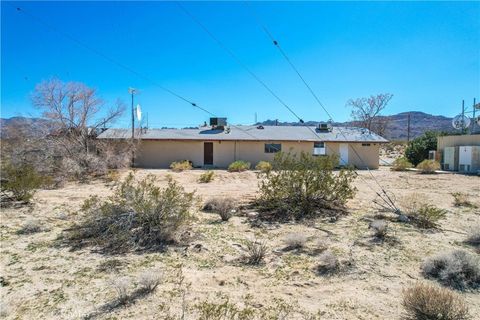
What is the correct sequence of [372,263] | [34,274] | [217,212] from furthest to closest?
[217,212], [372,263], [34,274]

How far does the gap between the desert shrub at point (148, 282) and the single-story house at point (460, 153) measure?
23104mm

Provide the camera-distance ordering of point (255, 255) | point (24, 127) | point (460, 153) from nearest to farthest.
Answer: point (255, 255) < point (24, 127) < point (460, 153)

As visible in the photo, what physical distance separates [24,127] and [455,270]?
18281 mm

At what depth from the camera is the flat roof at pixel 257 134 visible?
24.7 metres

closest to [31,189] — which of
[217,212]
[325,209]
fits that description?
[217,212]

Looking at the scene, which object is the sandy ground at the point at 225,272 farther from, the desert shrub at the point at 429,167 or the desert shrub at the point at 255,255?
the desert shrub at the point at 429,167

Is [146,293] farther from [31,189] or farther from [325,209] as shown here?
[31,189]

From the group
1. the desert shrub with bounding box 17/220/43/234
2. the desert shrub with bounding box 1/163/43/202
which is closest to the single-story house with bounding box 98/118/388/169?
the desert shrub with bounding box 1/163/43/202

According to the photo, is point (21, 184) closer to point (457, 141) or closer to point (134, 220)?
point (134, 220)

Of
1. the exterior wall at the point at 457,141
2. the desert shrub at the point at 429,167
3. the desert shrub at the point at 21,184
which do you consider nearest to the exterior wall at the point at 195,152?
the desert shrub at the point at 429,167

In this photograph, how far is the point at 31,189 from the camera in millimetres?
10102

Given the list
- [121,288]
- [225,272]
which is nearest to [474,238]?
[225,272]

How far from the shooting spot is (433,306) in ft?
12.0

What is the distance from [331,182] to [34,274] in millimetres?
7001
